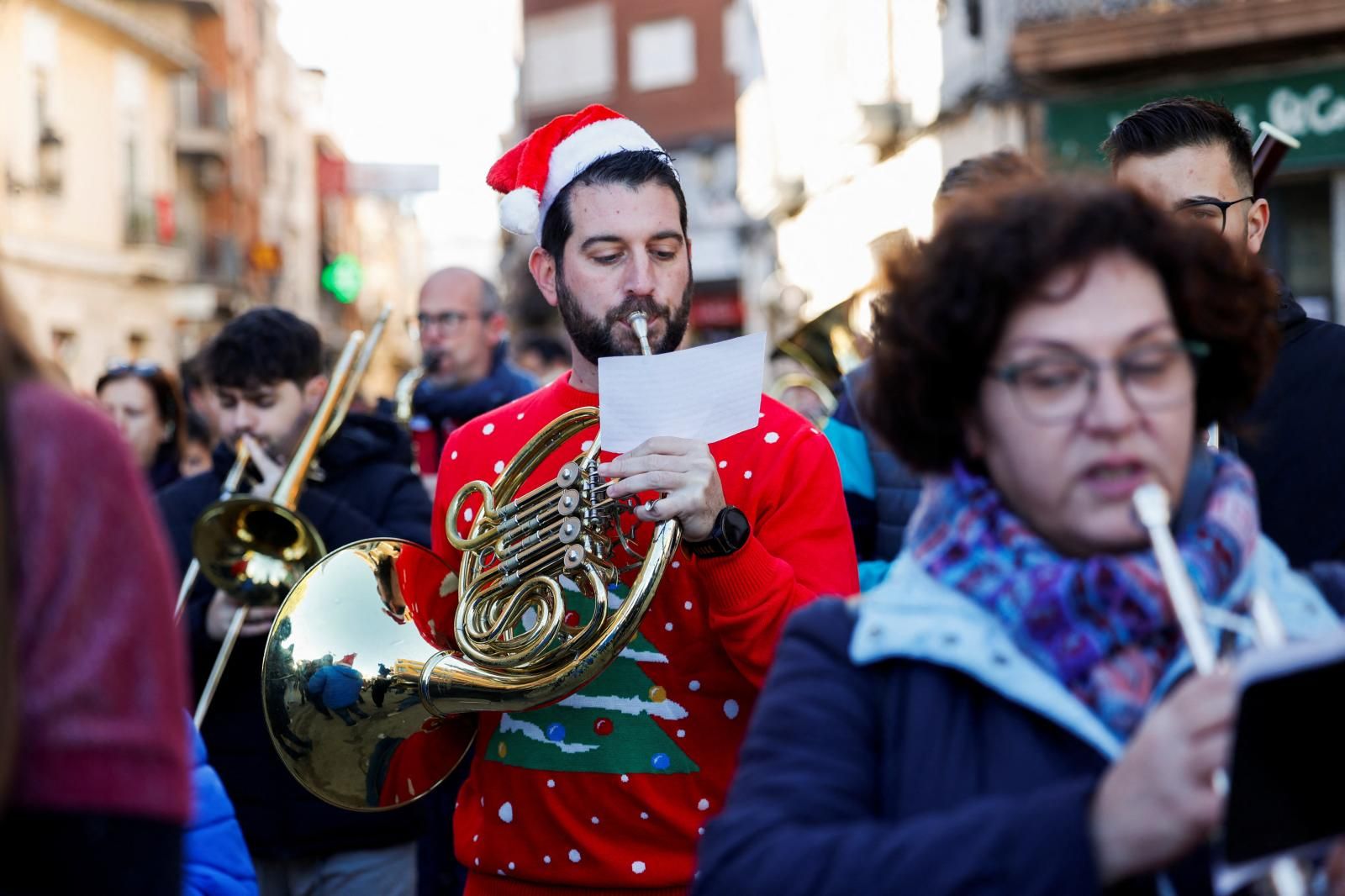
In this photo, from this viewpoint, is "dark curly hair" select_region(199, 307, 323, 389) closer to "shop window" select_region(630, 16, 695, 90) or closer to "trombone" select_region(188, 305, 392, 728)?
"trombone" select_region(188, 305, 392, 728)

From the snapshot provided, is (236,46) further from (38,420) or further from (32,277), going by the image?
(38,420)

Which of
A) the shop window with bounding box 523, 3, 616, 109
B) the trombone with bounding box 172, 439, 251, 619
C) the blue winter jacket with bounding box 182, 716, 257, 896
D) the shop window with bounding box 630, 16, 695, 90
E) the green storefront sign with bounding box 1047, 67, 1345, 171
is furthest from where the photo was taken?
the shop window with bounding box 523, 3, 616, 109

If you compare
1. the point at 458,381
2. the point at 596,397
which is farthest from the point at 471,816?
the point at 458,381

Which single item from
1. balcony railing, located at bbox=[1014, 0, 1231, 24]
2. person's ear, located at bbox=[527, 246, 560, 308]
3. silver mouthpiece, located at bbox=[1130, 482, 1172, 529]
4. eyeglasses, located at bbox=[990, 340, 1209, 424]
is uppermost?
balcony railing, located at bbox=[1014, 0, 1231, 24]

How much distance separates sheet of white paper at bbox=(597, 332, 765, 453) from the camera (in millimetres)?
2629

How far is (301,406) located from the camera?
4605 mm

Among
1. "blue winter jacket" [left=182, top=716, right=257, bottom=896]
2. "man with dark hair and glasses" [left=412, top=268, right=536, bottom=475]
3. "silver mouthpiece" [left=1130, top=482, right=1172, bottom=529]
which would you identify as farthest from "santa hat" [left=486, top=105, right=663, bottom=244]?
"man with dark hair and glasses" [left=412, top=268, right=536, bottom=475]

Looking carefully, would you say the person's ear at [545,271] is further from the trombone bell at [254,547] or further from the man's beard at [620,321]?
the trombone bell at [254,547]

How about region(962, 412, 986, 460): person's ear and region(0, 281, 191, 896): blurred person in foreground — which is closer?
region(0, 281, 191, 896): blurred person in foreground

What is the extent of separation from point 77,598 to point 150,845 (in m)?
0.24

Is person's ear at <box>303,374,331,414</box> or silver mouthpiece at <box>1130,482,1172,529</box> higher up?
person's ear at <box>303,374,331,414</box>

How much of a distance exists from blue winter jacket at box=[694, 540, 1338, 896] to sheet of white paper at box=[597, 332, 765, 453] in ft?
2.63

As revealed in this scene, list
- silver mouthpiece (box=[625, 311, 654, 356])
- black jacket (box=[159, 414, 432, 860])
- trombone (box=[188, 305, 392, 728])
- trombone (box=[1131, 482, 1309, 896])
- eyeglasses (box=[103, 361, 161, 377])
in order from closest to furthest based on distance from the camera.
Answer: trombone (box=[1131, 482, 1309, 896]) < silver mouthpiece (box=[625, 311, 654, 356]) < black jacket (box=[159, 414, 432, 860]) < trombone (box=[188, 305, 392, 728]) < eyeglasses (box=[103, 361, 161, 377])

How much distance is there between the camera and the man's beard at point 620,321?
9.97 feet
